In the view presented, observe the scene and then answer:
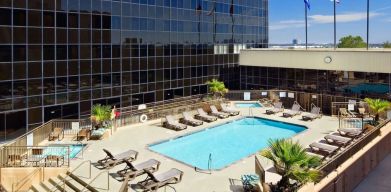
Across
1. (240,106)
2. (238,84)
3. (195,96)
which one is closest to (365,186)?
(240,106)

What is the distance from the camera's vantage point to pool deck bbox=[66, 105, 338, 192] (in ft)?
52.1

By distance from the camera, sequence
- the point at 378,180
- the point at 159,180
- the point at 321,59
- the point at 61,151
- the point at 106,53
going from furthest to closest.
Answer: the point at 321,59 → the point at 106,53 → the point at 61,151 → the point at 378,180 → the point at 159,180

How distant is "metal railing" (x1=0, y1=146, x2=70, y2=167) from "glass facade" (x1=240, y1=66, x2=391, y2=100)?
2654 cm

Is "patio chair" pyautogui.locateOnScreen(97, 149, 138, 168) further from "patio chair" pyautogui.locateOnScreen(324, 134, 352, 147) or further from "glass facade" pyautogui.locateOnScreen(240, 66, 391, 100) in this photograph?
"glass facade" pyautogui.locateOnScreen(240, 66, 391, 100)

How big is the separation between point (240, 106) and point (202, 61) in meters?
7.43

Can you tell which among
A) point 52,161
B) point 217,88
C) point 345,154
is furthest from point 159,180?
point 217,88

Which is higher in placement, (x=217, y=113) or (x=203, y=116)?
(x=217, y=113)

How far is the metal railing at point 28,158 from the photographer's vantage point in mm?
18156

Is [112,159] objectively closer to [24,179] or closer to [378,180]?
[24,179]

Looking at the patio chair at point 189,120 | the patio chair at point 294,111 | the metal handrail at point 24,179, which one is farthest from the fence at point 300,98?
the metal handrail at point 24,179

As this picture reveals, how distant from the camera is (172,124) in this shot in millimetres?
27594

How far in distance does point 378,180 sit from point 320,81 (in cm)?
1973

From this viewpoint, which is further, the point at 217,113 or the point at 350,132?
the point at 217,113

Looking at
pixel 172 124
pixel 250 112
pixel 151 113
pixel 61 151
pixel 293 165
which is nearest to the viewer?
pixel 293 165
